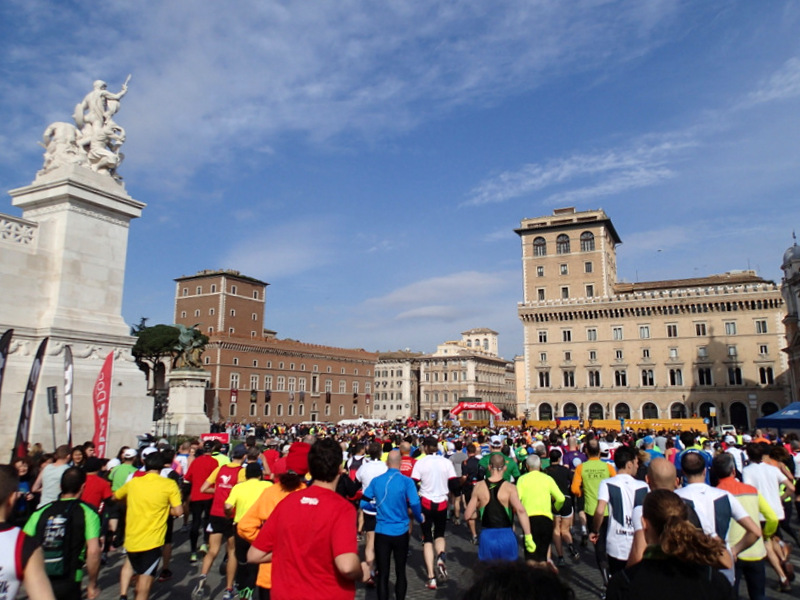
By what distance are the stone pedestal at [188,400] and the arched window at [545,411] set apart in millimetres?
43470

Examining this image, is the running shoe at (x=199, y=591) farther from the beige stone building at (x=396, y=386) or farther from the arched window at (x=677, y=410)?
the beige stone building at (x=396, y=386)

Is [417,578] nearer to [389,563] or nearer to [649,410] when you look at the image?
[389,563]

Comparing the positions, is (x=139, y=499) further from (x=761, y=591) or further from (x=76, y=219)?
(x=76, y=219)

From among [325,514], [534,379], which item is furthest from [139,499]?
[534,379]

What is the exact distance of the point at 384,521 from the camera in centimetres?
639

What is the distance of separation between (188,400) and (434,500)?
2111 cm

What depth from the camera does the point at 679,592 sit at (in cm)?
271

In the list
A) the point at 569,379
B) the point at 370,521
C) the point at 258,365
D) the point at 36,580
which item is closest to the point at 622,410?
the point at 569,379

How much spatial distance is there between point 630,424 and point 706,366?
26.1 meters

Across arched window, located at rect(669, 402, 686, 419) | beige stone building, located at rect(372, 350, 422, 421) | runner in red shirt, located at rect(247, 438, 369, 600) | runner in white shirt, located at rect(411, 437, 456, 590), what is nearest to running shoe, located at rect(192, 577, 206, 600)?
runner in white shirt, located at rect(411, 437, 456, 590)

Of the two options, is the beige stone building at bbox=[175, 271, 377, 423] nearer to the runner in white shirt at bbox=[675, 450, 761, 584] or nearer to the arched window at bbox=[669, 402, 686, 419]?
the arched window at bbox=[669, 402, 686, 419]

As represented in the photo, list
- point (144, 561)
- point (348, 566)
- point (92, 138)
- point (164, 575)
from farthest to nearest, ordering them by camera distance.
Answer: point (92, 138), point (164, 575), point (144, 561), point (348, 566)

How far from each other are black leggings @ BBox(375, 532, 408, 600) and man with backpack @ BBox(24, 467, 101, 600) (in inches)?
112

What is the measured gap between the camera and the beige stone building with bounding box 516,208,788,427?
57062 mm
